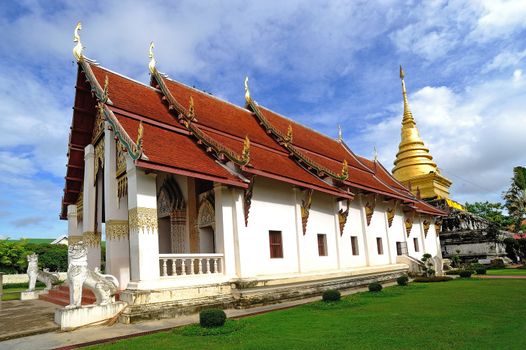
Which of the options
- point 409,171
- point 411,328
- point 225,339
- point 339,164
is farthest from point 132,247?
point 409,171

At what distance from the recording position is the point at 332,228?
582 inches

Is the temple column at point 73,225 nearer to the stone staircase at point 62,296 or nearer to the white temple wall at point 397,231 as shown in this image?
the stone staircase at point 62,296

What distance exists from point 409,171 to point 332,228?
20.4 m

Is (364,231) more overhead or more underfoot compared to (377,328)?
more overhead

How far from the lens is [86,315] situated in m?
8.00

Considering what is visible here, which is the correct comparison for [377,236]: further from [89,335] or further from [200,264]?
[89,335]

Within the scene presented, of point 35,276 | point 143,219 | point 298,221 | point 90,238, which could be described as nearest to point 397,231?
point 298,221

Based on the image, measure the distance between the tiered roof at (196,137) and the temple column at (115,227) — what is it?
1.26m

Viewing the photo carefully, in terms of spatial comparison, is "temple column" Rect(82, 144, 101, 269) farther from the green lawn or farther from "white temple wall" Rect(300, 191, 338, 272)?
the green lawn

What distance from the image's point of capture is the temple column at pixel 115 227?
10.3m

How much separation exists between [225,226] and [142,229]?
2.38 metres

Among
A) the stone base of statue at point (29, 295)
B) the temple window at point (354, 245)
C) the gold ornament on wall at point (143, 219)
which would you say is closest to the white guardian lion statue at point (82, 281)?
the gold ornament on wall at point (143, 219)

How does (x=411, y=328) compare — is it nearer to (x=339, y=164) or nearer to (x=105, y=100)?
(x=105, y=100)

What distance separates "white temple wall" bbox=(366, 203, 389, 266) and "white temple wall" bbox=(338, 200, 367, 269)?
45 cm
